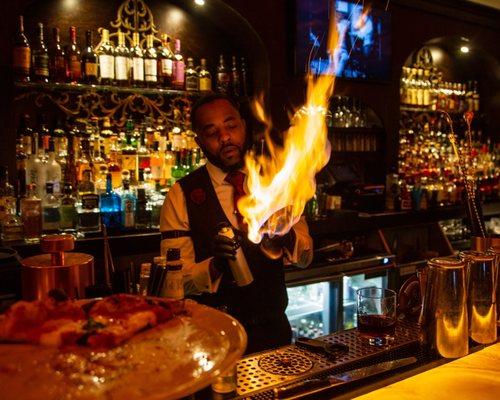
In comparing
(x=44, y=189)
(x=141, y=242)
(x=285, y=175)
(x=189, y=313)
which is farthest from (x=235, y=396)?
(x=44, y=189)

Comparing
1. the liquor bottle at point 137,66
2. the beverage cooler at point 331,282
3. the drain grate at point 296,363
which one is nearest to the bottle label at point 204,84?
the liquor bottle at point 137,66

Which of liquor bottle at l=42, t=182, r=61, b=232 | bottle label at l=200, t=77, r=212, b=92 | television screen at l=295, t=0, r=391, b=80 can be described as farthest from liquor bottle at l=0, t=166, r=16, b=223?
television screen at l=295, t=0, r=391, b=80

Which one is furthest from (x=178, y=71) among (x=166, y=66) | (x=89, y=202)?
(x=89, y=202)

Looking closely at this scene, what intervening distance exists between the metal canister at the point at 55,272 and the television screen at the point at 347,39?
3357 mm

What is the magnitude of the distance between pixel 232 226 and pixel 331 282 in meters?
1.62

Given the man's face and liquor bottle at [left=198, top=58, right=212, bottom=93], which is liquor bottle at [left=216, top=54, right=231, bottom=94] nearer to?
liquor bottle at [left=198, top=58, right=212, bottom=93]

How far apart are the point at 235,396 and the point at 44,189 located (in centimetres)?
270

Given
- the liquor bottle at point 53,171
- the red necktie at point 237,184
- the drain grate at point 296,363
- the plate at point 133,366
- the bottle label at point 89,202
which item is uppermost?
the liquor bottle at point 53,171

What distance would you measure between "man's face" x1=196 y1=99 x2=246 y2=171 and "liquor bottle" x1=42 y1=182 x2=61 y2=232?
Answer: 4.66 ft

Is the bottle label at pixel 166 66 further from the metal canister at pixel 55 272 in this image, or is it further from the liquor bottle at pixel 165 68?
the metal canister at pixel 55 272

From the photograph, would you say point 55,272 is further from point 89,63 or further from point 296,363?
point 89,63

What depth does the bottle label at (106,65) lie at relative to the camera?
367 centimetres

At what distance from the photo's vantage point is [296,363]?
1.44 metres

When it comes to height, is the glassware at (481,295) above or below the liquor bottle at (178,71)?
below
